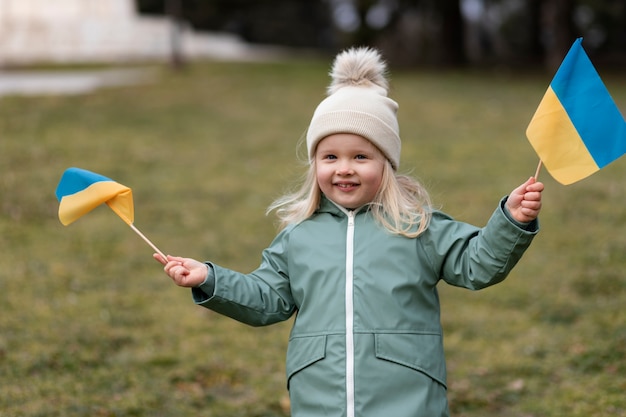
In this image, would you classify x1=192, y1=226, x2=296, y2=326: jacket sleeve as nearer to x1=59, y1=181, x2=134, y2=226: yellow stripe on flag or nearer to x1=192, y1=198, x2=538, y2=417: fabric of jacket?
x1=192, y1=198, x2=538, y2=417: fabric of jacket

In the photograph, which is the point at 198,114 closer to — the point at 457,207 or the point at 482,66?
the point at 457,207

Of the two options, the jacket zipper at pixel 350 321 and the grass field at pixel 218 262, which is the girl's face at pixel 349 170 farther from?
the grass field at pixel 218 262

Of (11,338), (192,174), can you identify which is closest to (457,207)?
(192,174)

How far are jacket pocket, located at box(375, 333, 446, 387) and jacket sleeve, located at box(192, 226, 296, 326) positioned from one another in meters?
0.39

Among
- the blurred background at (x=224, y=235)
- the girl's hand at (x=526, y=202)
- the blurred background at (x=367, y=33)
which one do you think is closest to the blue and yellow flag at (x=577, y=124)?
the girl's hand at (x=526, y=202)

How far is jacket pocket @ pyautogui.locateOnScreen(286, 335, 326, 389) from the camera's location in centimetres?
279

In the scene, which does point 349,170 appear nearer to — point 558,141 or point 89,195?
point 558,141

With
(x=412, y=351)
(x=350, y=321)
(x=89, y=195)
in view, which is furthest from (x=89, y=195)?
(x=412, y=351)

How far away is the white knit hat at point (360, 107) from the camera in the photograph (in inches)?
115

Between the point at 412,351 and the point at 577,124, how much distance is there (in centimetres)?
85

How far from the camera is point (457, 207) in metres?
8.65

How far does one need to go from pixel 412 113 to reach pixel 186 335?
8.71 m

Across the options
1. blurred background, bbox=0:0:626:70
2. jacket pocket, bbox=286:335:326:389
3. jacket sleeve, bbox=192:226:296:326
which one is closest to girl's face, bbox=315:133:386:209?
jacket sleeve, bbox=192:226:296:326

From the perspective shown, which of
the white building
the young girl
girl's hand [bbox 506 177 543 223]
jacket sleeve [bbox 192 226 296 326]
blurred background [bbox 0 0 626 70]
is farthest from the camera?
the white building
